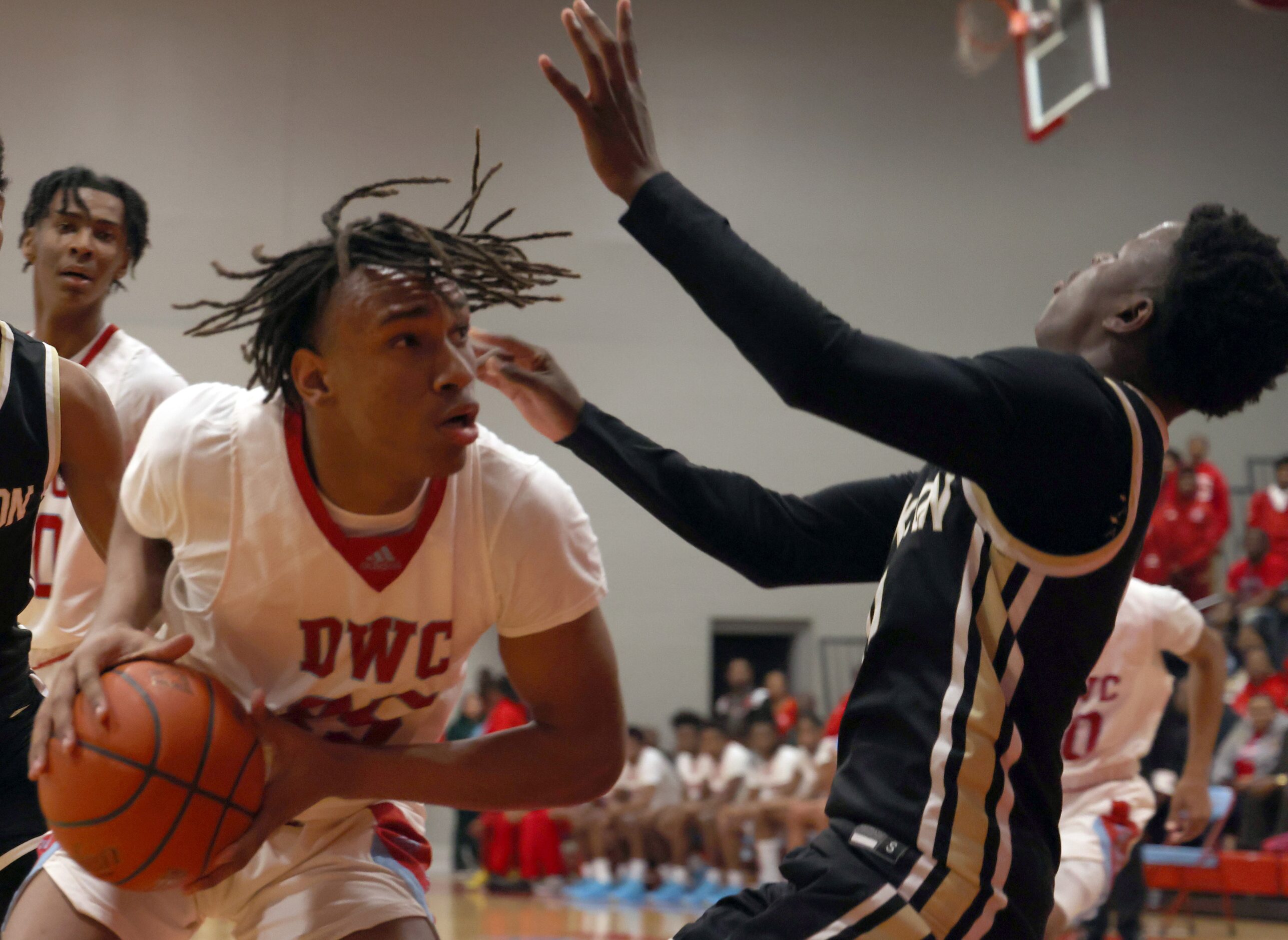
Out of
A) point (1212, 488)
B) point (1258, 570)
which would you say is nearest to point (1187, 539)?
point (1212, 488)

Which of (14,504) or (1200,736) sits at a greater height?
(14,504)

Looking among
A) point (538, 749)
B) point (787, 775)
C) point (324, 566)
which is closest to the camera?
point (324, 566)

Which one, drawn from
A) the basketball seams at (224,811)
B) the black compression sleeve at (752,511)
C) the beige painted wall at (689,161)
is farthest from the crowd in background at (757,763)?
the basketball seams at (224,811)

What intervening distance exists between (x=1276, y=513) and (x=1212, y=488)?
0.59 m

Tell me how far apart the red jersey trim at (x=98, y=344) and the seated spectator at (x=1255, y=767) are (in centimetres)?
784

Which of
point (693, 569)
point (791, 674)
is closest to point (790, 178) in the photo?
point (693, 569)

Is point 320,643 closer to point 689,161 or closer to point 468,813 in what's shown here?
point 468,813

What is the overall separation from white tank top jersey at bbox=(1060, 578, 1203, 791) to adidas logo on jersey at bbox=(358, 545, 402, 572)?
3.23 meters

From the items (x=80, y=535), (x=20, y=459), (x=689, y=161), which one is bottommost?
(x=80, y=535)

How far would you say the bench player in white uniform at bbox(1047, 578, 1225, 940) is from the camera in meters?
4.80

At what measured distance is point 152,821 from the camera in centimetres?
215

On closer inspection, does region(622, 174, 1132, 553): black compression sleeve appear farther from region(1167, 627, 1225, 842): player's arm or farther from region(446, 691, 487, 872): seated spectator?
region(446, 691, 487, 872): seated spectator

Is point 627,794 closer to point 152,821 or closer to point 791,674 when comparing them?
point 791,674

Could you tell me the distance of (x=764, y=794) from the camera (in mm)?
10891
